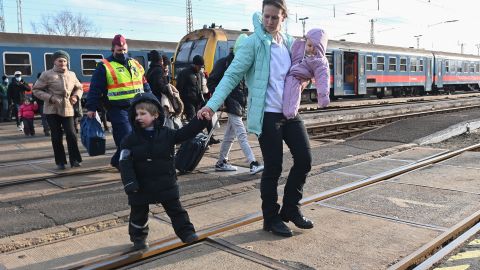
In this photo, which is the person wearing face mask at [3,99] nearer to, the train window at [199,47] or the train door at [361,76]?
the train window at [199,47]

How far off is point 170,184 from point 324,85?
1459 mm

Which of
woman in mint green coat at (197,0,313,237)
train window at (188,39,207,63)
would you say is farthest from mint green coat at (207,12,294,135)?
train window at (188,39,207,63)

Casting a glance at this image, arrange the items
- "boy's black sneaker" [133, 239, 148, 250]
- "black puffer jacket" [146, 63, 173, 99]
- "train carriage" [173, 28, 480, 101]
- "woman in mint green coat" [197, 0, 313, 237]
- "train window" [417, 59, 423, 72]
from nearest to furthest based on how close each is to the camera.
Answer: "boy's black sneaker" [133, 239, 148, 250], "woman in mint green coat" [197, 0, 313, 237], "black puffer jacket" [146, 63, 173, 99], "train carriage" [173, 28, 480, 101], "train window" [417, 59, 423, 72]

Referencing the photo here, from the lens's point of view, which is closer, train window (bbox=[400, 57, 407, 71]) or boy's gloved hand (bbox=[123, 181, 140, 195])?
boy's gloved hand (bbox=[123, 181, 140, 195])

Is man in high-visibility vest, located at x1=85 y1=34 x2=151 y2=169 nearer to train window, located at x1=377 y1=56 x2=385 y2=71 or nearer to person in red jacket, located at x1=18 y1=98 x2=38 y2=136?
person in red jacket, located at x1=18 y1=98 x2=38 y2=136

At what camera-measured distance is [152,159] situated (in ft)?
11.1

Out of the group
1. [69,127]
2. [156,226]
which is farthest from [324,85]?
[69,127]

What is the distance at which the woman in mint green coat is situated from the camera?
3658mm

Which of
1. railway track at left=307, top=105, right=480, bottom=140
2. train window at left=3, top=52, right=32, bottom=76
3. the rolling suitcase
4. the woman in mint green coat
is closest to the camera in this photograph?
the woman in mint green coat

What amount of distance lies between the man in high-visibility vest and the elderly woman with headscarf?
94cm

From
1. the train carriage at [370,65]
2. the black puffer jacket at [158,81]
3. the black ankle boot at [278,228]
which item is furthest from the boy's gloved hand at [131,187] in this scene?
the train carriage at [370,65]

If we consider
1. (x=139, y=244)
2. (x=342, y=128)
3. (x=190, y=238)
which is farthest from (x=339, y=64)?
(x=139, y=244)

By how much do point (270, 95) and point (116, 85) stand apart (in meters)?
2.72

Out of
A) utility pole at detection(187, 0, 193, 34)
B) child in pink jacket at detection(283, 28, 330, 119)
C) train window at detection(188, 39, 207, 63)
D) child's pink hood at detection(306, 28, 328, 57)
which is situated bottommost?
child in pink jacket at detection(283, 28, 330, 119)
